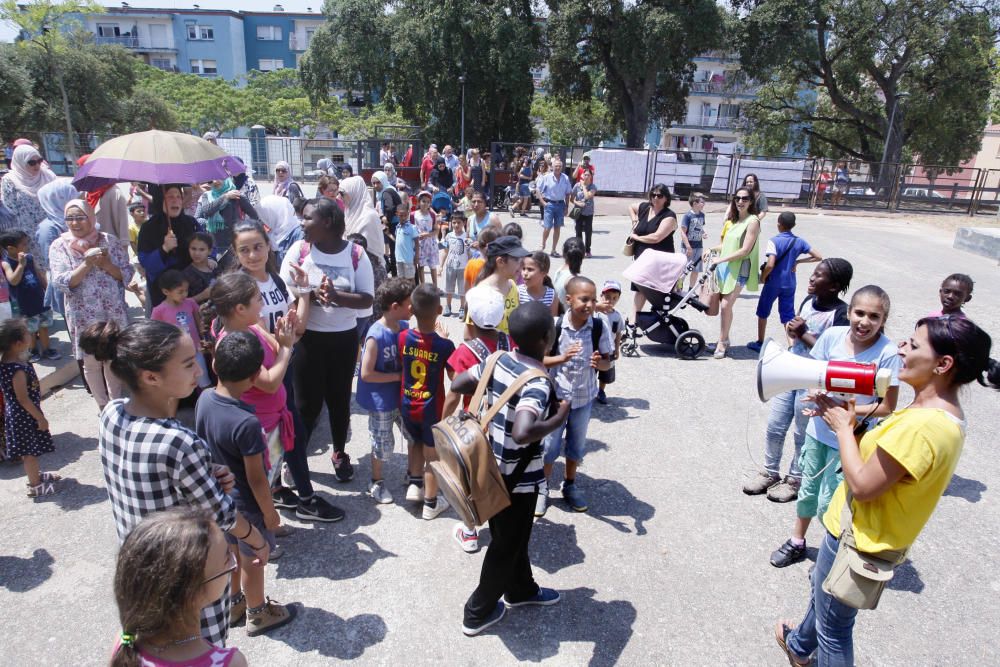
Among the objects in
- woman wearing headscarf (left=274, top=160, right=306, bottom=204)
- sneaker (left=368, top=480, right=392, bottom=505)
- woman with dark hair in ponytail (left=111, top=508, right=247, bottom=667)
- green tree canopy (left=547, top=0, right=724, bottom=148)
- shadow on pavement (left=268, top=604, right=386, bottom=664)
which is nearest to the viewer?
woman with dark hair in ponytail (left=111, top=508, right=247, bottom=667)

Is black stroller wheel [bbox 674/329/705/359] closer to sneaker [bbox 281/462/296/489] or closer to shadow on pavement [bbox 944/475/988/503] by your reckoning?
shadow on pavement [bbox 944/475/988/503]

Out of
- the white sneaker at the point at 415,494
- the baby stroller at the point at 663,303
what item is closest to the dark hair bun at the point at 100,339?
the white sneaker at the point at 415,494

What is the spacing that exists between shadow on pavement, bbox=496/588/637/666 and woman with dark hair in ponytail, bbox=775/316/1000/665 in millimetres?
972

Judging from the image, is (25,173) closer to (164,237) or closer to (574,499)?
(164,237)

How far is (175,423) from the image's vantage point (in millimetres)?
2256

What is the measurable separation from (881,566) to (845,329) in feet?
5.38

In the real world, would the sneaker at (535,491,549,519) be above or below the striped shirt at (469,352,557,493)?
below

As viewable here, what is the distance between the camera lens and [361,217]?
621cm

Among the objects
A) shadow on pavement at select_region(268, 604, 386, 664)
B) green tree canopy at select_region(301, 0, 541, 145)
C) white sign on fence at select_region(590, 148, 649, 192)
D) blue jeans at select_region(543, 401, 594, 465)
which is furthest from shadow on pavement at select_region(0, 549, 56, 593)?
green tree canopy at select_region(301, 0, 541, 145)

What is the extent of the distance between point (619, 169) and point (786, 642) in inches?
838

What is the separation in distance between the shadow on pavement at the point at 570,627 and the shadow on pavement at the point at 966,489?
2909 millimetres

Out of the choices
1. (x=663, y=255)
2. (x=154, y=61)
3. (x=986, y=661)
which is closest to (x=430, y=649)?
(x=986, y=661)

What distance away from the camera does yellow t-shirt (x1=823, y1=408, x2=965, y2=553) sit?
6.97ft

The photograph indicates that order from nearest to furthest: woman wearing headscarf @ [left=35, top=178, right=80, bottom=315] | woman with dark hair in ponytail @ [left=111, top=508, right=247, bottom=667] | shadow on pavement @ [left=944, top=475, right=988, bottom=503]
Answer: woman with dark hair in ponytail @ [left=111, top=508, right=247, bottom=667] → shadow on pavement @ [left=944, top=475, right=988, bottom=503] → woman wearing headscarf @ [left=35, top=178, right=80, bottom=315]
